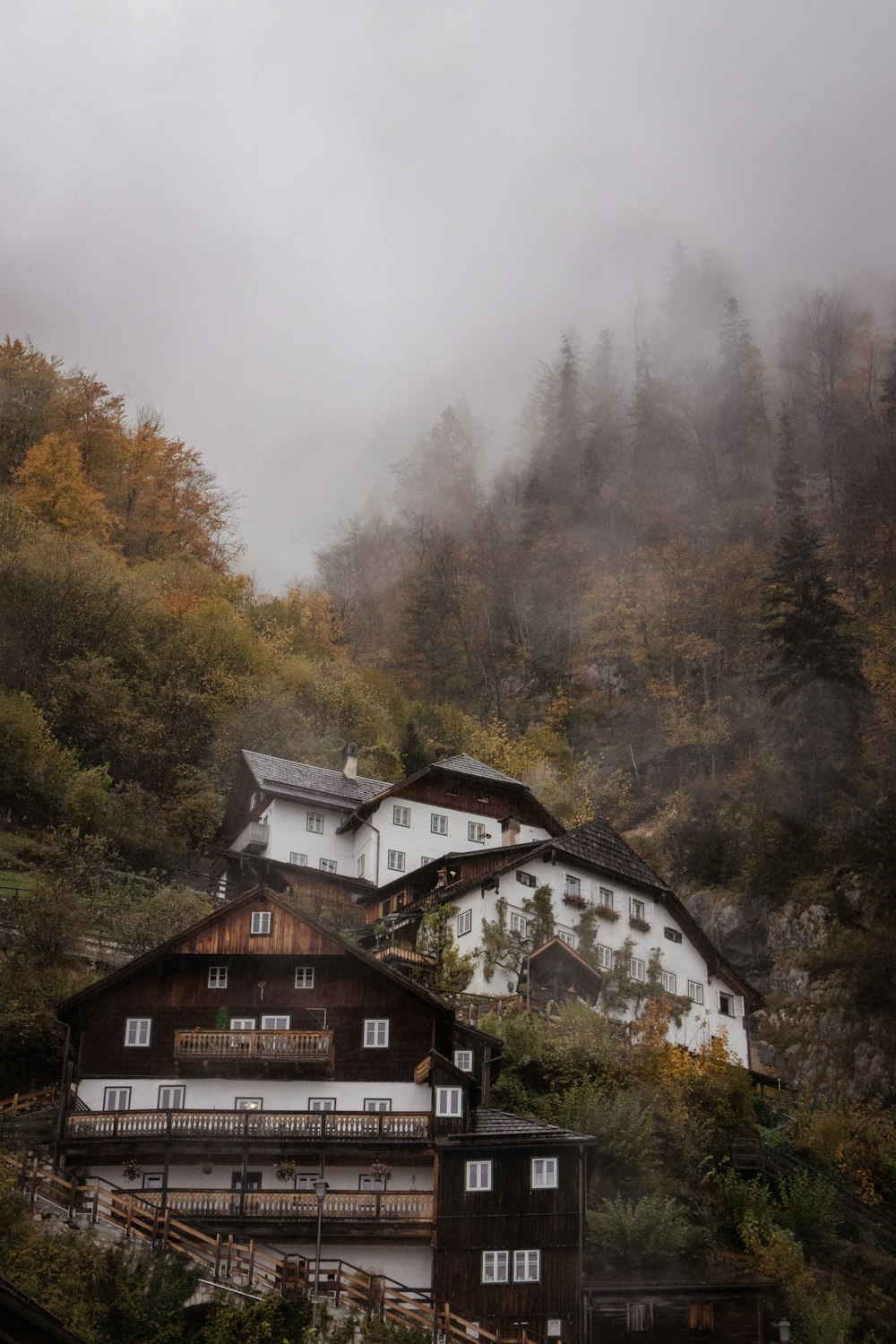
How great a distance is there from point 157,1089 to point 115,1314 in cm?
825

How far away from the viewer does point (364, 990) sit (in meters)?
40.5

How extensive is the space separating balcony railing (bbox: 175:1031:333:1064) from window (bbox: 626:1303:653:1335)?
1027 centimetres

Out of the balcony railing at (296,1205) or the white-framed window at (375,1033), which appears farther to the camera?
the white-framed window at (375,1033)

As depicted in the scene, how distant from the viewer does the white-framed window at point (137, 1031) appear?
39344 millimetres

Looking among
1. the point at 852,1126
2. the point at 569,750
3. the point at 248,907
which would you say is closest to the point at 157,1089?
the point at 248,907

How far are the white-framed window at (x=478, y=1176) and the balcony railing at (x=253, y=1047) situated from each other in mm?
5058

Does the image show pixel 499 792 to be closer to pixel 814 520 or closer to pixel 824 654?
pixel 824 654

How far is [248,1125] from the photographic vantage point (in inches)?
1448

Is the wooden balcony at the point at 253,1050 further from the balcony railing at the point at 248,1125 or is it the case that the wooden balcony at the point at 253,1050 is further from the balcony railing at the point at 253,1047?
the balcony railing at the point at 248,1125

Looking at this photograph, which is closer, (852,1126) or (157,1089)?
(157,1089)

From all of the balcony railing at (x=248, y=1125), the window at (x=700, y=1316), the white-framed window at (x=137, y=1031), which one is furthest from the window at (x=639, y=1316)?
the white-framed window at (x=137, y=1031)

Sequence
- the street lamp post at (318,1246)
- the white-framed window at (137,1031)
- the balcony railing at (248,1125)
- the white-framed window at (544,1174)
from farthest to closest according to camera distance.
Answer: the white-framed window at (137,1031), the balcony railing at (248,1125), the white-framed window at (544,1174), the street lamp post at (318,1246)

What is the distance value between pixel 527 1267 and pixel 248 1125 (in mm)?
8137

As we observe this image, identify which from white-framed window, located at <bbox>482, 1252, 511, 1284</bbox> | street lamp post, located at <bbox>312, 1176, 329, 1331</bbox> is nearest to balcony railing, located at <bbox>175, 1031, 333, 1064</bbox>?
street lamp post, located at <bbox>312, 1176, 329, 1331</bbox>
